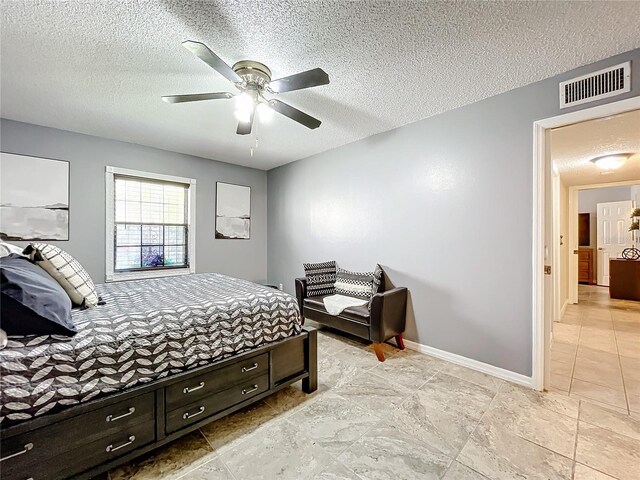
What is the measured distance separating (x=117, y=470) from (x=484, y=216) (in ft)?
10.6

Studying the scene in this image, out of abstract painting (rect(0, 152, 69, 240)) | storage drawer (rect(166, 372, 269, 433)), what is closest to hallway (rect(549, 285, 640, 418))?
storage drawer (rect(166, 372, 269, 433))

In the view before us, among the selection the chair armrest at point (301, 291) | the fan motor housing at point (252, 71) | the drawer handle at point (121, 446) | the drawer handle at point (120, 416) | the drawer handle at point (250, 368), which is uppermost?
the fan motor housing at point (252, 71)

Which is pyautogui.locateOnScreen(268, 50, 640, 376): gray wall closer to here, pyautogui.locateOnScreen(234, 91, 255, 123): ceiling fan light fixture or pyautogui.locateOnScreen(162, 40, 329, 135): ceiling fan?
pyautogui.locateOnScreen(162, 40, 329, 135): ceiling fan

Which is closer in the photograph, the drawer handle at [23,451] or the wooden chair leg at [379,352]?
the drawer handle at [23,451]

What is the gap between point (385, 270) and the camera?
11.3 ft

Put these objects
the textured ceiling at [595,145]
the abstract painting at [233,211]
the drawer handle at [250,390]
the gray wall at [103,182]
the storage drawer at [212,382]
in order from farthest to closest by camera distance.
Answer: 1. the abstract painting at [233,211]
2. the gray wall at [103,182]
3. the textured ceiling at [595,145]
4. the drawer handle at [250,390]
5. the storage drawer at [212,382]

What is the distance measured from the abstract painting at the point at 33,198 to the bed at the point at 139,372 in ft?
6.26

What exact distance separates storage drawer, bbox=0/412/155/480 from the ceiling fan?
80.3 inches

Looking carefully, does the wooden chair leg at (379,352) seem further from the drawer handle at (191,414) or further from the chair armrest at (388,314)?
the drawer handle at (191,414)

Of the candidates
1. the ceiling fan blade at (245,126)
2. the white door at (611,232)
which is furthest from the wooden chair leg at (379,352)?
the white door at (611,232)

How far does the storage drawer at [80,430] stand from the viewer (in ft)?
3.91

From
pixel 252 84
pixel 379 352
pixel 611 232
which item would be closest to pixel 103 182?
pixel 252 84

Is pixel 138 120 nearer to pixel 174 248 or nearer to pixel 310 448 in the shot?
pixel 174 248

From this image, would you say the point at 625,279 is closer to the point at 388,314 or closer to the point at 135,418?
the point at 388,314
